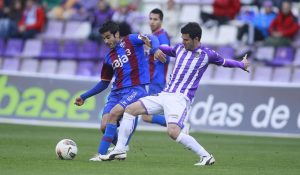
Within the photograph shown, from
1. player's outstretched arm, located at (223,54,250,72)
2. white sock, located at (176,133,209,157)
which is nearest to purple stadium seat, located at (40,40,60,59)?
player's outstretched arm, located at (223,54,250,72)

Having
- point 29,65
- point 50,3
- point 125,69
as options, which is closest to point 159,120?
point 125,69

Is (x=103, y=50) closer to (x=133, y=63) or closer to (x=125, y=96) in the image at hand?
(x=133, y=63)

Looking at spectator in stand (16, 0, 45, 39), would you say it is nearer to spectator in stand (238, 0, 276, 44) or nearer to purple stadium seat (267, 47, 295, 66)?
spectator in stand (238, 0, 276, 44)

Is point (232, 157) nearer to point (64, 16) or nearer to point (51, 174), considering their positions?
point (51, 174)

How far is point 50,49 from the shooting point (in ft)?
87.4

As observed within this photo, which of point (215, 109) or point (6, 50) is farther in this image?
point (6, 50)

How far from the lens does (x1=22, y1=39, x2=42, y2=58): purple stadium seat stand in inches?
1054

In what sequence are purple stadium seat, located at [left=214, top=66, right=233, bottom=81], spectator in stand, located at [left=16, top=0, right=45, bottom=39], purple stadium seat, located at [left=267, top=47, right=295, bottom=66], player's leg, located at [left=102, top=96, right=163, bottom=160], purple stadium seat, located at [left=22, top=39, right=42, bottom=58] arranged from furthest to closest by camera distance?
spectator in stand, located at [left=16, top=0, right=45, bottom=39] < purple stadium seat, located at [left=22, top=39, right=42, bottom=58] < purple stadium seat, located at [left=214, top=66, right=233, bottom=81] < purple stadium seat, located at [left=267, top=47, right=295, bottom=66] < player's leg, located at [left=102, top=96, right=163, bottom=160]

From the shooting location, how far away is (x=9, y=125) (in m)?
21.4

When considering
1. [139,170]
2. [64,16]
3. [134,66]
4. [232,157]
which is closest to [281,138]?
[232,157]

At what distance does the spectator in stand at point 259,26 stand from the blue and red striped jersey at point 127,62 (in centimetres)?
1100

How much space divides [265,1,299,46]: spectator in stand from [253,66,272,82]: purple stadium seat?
0.84 metres

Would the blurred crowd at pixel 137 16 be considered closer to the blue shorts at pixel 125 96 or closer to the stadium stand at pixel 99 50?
the stadium stand at pixel 99 50

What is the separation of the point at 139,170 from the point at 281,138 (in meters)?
8.84
